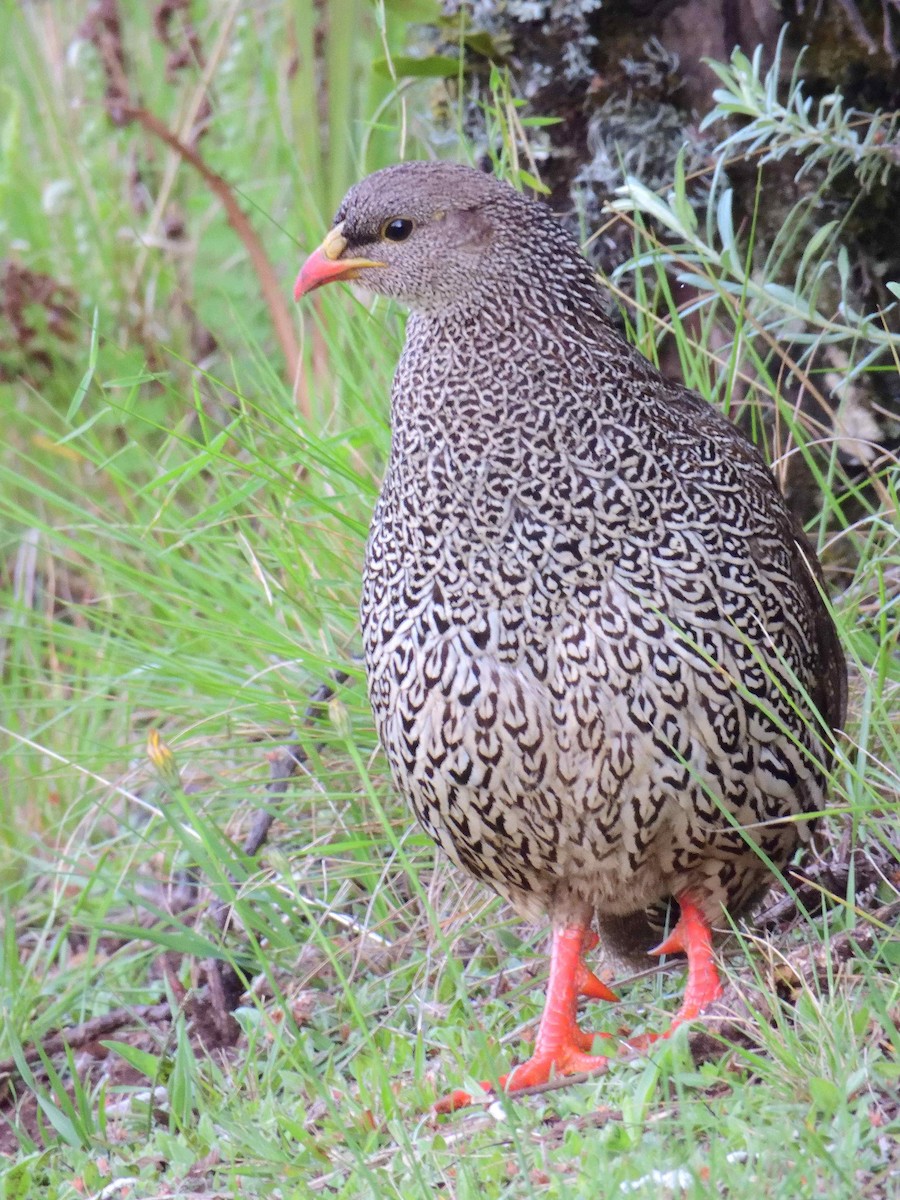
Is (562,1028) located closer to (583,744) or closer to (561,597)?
(583,744)

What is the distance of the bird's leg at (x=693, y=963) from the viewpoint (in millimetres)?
2980

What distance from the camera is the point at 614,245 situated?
13.9ft

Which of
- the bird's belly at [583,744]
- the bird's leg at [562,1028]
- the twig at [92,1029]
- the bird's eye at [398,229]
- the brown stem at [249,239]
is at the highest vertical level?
the bird's eye at [398,229]

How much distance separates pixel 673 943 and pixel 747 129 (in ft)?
5.49

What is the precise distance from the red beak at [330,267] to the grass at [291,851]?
32 centimetres

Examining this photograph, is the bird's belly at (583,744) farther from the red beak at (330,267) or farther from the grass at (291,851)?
the red beak at (330,267)

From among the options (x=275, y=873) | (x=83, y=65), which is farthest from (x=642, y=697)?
(x=83, y=65)

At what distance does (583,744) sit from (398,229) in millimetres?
1035

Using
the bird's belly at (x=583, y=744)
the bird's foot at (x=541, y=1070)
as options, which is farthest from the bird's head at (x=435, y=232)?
the bird's foot at (x=541, y=1070)

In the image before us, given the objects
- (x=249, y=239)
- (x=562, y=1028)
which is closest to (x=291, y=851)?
(x=562, y=1028)

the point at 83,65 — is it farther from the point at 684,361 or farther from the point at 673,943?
the point at 673,943

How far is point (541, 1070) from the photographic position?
9.66 feet

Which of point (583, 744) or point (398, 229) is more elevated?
point (398, 229)

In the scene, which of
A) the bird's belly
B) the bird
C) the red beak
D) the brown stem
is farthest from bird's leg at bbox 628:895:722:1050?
the brown stem
